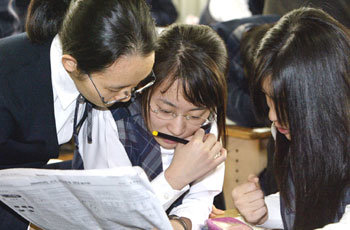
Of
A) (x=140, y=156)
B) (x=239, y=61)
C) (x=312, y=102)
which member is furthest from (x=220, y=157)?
(x=239, y=61)

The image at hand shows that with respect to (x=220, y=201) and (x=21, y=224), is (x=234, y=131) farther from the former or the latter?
(x=21, y=224)

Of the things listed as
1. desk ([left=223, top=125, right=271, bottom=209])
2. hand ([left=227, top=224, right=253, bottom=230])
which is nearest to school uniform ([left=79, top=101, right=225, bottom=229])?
hand ([left=227, top=224, right=253, bottom=230])

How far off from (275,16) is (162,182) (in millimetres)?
1240

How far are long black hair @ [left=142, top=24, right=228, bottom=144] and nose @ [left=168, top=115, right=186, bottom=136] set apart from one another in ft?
0.23

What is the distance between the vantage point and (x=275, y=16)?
92.0 inches

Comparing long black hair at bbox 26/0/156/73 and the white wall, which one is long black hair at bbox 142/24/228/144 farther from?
the white wall

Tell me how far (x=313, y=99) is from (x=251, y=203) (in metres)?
0.37

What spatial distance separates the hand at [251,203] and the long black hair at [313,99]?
143 millimetres

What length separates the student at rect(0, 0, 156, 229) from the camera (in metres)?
1.20

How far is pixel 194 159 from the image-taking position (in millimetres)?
1396

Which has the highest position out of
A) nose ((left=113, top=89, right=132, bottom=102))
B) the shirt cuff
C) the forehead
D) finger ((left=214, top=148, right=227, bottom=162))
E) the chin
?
nose ((left=113, top=89, right=132, bottom=102))

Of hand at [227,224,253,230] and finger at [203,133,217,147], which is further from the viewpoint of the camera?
finger at [203,133,217,147]

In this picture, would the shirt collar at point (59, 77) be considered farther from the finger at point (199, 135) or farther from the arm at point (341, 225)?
the arm at point (341, 225)

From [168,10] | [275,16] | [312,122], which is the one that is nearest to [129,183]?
[312,122]
